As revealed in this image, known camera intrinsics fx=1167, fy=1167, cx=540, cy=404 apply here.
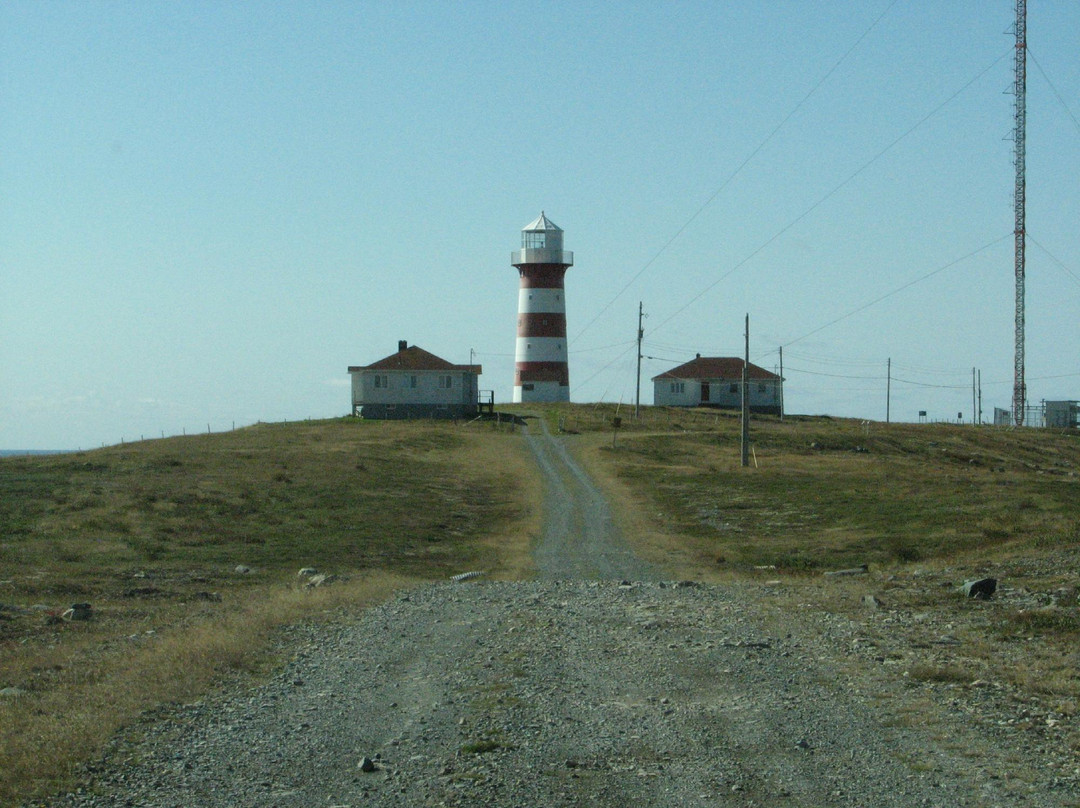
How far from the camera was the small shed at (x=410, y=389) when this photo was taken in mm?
81875

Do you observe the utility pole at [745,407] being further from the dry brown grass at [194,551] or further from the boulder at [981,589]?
the boulder at [981,589]

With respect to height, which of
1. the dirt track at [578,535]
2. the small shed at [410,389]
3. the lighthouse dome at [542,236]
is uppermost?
the lighthouse dome at [542,236]

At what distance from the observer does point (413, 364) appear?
82.1m

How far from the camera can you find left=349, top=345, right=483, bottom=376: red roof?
8188 centimetres

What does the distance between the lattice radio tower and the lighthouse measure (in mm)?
32522

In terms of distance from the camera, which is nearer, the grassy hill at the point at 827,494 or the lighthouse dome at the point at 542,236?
the grassy hill at the point at 827,494

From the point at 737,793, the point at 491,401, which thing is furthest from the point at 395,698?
the point at 491,401

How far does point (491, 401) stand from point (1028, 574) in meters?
63.0

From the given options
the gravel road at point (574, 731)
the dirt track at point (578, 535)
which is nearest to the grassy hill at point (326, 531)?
the dirt track at point (578, 535)

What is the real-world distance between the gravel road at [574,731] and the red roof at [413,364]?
65511 millimetres

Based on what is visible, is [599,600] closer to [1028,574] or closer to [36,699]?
[1028,574]

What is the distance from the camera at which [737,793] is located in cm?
866

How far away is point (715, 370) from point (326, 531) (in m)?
72.6

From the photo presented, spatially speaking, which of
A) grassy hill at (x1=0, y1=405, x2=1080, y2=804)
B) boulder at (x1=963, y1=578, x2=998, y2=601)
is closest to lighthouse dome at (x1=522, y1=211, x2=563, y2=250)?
grassy hill at (x1=0, y1=405, x2=1080, y2=804)
